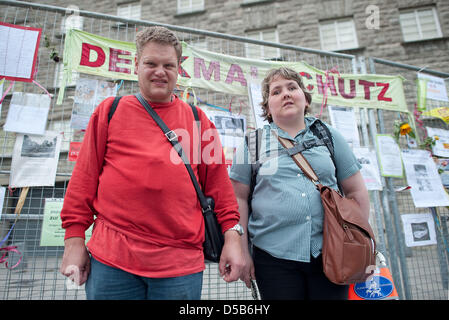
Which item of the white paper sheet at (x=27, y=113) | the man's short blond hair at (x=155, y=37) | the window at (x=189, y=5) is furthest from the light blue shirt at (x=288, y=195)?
the window at (x=189, y=5)

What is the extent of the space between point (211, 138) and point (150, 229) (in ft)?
1.91

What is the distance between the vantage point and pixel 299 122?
1.71 meters

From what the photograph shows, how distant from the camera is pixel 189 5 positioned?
31.0ft

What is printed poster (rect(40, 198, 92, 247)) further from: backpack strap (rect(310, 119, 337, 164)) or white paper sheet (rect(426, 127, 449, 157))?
white paper sheet (rect(426, 127, 449, 157))

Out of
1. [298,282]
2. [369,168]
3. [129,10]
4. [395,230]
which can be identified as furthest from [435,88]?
[129,10]

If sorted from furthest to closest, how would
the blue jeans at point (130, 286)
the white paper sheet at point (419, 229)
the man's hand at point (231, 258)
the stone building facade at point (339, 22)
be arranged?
the stone building facade at point (339, 22) → the white paper sheet at point (419, 229) → the man's hand at point (231, 258) → the blue jeans at point (130, 286)

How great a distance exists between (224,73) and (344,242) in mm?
2022

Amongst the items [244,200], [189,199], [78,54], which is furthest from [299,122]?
[78,54]

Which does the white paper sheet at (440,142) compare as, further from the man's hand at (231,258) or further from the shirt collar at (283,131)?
the man's hand at (231,258)

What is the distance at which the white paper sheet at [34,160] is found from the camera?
2.11 metres

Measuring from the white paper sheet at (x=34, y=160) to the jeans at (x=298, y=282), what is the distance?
1.85 m

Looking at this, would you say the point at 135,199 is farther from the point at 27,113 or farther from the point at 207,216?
the point at 27,113

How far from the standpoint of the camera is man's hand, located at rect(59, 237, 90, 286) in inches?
41.6
